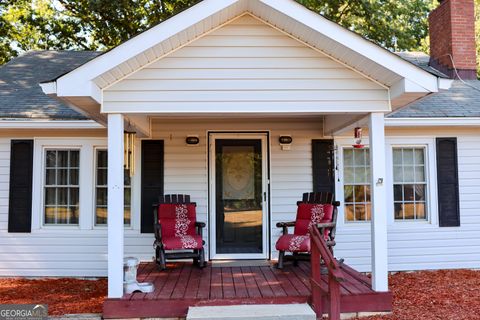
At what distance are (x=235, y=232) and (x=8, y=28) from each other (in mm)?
12429

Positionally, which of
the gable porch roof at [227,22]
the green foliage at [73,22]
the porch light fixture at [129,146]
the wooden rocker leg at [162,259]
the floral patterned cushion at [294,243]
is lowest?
the wooden rocker leg at [162,259]

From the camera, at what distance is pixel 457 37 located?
311 inches

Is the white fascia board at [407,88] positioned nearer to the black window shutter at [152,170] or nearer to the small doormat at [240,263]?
the small doormat at [240,263]

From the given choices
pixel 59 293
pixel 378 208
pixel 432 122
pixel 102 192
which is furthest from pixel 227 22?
pixel 59 293

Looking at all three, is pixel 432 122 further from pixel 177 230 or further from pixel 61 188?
pixel 61 188

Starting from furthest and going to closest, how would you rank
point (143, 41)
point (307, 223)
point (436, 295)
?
point (307, 223), point (436, 295), point (143, 41)

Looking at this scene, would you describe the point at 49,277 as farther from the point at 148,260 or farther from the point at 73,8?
the point at 73,8

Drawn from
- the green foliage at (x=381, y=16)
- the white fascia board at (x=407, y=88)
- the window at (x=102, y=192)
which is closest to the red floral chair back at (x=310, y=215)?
the white fascia board at (x=407, y=88)

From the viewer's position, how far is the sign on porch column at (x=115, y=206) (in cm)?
425

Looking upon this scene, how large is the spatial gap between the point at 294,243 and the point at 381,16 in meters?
12.3

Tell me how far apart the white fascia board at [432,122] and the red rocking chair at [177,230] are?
3.25 m

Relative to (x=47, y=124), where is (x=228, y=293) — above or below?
below

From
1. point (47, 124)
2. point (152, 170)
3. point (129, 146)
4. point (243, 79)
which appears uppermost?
point (243, 79)

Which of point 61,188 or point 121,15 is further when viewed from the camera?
point 121,15
